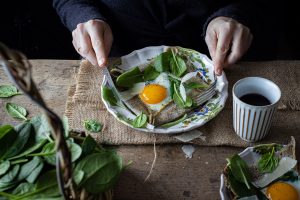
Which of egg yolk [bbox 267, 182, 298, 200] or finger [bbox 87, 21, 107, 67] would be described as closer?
egg yolk [bbox 267, 182, 298, 200]

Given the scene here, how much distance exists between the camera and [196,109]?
1036 millimetres

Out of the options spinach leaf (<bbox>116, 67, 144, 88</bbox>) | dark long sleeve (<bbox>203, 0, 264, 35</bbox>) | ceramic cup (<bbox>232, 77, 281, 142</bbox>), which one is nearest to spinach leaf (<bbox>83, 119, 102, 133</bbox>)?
spinach leaf (<bbox>116, 67, 144, 88</bbox>)

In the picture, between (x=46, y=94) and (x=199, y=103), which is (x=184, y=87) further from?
(x=46, y=94)

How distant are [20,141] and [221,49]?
56 cm

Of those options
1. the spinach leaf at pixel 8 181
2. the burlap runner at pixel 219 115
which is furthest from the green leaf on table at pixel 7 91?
the spinach leaf at pixel 8 181

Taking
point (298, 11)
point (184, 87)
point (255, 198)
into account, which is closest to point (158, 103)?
point (184, 87)

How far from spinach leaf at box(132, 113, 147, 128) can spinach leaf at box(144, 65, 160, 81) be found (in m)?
0.14

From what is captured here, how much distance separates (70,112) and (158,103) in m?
0.23

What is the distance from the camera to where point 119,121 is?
1016 millimetres

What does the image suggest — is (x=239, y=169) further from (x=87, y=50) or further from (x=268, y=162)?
(x=87, y=50)

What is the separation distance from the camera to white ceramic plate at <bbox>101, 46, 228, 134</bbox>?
3.22 feet

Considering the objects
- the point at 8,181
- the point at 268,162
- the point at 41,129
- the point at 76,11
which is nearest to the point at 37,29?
the point at 76,11

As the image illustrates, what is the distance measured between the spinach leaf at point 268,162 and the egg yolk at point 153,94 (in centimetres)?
30

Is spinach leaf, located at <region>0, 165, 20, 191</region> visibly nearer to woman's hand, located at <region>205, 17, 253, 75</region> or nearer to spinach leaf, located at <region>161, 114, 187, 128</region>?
spinach leaf, located at <region>161, 114, 187, 128</region>
